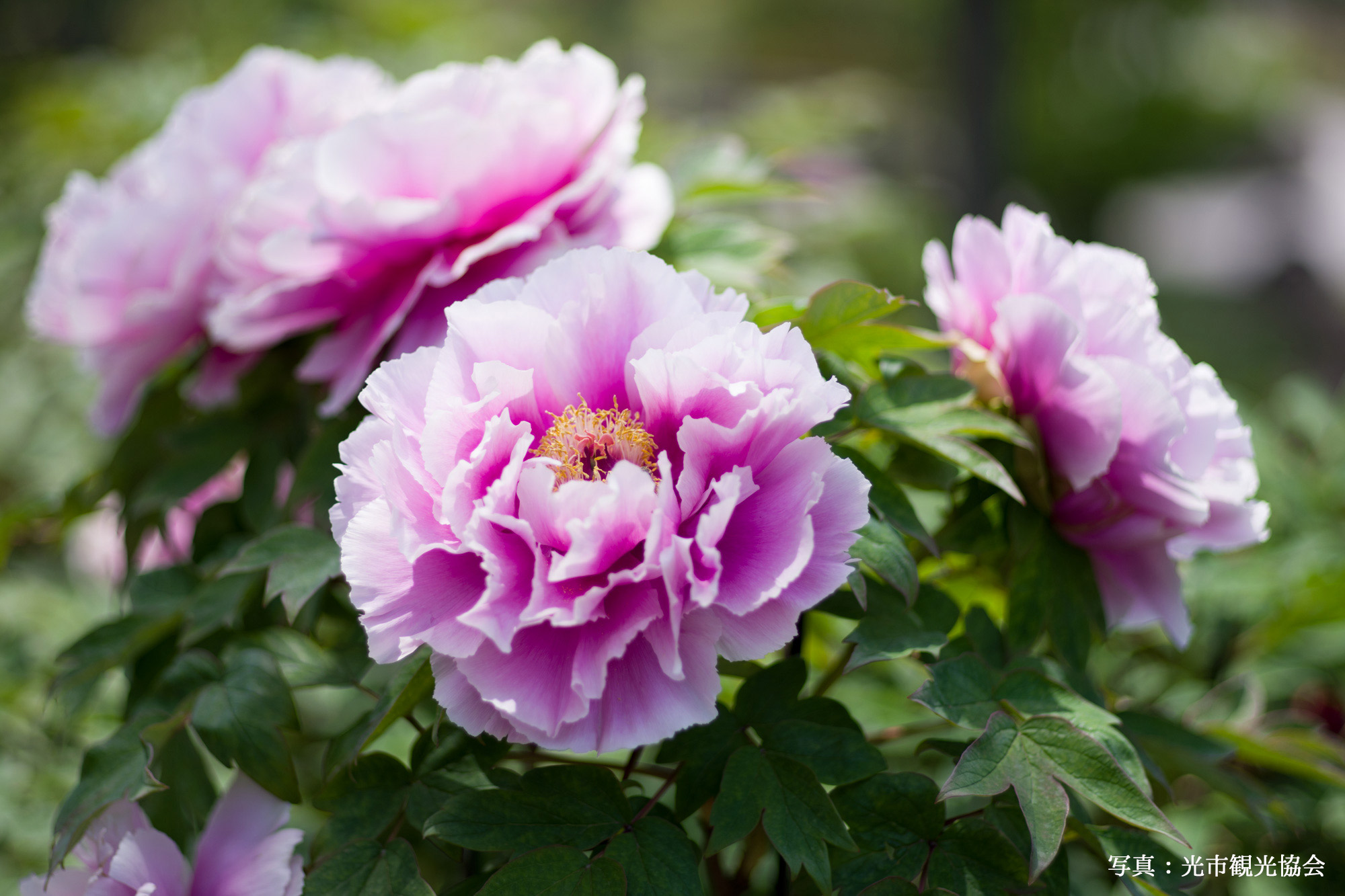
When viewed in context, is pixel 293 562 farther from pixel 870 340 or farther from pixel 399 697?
pixel 870 340

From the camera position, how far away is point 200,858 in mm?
675

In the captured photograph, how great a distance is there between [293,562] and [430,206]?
0.86 ft

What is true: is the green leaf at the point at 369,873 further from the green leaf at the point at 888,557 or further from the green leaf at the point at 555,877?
the green leaf at the point at 888,557

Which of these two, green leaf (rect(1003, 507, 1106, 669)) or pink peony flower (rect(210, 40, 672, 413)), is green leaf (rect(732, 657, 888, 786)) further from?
pink peony flower (rect(210, 40, 672, 413))

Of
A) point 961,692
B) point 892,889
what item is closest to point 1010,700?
point 961,692

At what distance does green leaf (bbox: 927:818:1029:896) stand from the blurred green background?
0.22 meters

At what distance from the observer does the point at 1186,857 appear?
68 cm

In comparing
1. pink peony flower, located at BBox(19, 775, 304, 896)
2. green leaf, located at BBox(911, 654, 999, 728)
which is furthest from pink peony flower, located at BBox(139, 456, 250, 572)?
green leaf, located at BBox(911, 654, 999, 728)

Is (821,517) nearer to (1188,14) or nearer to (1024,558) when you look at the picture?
(1024,558)

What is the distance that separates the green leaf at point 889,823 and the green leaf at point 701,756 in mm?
72

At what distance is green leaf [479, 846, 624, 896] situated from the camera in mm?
565

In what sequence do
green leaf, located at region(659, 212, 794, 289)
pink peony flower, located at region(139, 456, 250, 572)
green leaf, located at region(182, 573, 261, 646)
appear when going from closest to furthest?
green leaf, located at region(182, 573, 261, 646)
green leaf, located at region(659, 212, 794, 289)
pink peony flower, located at region(139, 456, 250, 572)

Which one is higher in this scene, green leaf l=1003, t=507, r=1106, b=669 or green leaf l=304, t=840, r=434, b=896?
green leaf l=1003, t=507, r=1106, b=669

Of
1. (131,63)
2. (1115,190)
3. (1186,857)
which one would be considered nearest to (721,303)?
(1186,857)
